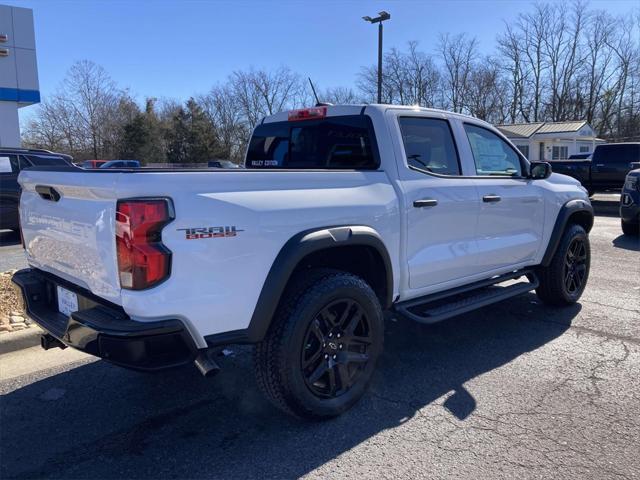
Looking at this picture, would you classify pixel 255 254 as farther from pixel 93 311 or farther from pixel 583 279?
pixel 583 279

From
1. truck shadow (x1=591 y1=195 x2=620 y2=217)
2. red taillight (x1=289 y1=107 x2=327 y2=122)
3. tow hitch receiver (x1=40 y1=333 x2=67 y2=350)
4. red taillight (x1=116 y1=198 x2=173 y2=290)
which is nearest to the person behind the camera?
red taillight (x1=116 y1=198 x2=173 y2=290)

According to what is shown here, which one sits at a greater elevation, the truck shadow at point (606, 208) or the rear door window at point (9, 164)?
the rear door window at point (9, 164)

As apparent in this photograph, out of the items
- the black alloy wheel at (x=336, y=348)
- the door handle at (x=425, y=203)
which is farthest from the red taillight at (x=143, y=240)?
the door handle at (x=425, y=203)

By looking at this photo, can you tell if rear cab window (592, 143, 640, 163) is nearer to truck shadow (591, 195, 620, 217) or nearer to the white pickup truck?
truck shadow (591, 195, 620, 217)

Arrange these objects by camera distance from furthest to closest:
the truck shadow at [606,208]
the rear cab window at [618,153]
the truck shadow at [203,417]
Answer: the rear cab window at [618,153] < the truck shadow at [606,208] < the truck shadow at [203,417]

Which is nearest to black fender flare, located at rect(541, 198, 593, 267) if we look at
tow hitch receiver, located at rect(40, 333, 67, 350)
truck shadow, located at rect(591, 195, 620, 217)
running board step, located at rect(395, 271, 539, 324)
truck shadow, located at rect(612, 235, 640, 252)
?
running board step, located at rect(395, 271, 539, 324)

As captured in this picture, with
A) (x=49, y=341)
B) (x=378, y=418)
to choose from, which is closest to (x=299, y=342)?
(x=378, y=418)

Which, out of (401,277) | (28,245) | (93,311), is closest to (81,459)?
(93,311)

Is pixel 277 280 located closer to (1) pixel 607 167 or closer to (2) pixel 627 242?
(2) pixel 627 242

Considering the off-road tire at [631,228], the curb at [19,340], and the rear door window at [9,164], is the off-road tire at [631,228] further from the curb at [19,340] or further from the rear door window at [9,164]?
the rear door window at [9,164]

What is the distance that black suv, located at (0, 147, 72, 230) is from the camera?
9980 mm

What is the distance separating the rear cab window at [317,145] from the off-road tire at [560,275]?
2702 millimetres

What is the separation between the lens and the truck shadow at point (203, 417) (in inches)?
110

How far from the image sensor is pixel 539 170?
5.03m
